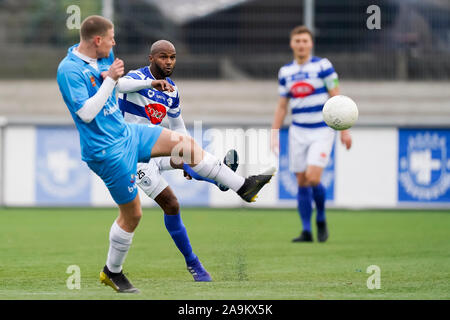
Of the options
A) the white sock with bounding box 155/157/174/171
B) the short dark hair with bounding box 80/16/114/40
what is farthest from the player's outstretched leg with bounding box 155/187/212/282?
the short dark hair with bounding box 80/16/114/40

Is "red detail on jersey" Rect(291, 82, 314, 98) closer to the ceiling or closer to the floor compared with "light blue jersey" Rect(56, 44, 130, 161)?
closer to the ceiling

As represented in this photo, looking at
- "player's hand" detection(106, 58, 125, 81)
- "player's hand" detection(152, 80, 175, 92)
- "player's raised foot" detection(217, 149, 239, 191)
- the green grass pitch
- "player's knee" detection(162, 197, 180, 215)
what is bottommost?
the green grass pitch

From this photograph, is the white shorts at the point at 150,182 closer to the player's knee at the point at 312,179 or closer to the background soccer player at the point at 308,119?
the background soccer player at the point at 308,119

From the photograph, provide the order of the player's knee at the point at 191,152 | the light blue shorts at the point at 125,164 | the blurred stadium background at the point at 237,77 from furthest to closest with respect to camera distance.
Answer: the blurred stadium background at the point at 237,77 < the player's knee at the point at 191,152 < the light blue shorts at the point at 125,164

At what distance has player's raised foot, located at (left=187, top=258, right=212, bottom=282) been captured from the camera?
21.4ft

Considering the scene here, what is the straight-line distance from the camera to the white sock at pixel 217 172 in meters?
5.91

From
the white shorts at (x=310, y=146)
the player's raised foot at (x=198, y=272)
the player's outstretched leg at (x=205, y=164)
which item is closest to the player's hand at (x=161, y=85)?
the player's outstretched leg at (x=205, y=164)

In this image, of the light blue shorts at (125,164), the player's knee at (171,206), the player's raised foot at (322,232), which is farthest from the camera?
the player's raised foot at (322,232)

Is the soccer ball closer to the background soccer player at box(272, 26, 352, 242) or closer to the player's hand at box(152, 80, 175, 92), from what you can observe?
the player's hand at box(152, 80, 175, 92)

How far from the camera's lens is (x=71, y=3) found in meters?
17.3

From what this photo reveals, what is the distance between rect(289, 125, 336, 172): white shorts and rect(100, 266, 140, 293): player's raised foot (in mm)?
4448

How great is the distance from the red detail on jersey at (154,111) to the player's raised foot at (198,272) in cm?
126

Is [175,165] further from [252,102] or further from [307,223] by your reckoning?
[252,102]

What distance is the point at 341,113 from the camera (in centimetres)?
691
